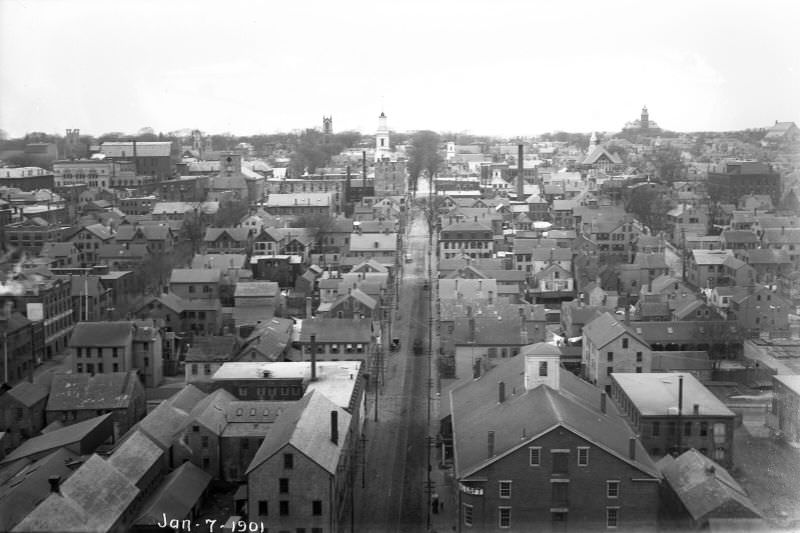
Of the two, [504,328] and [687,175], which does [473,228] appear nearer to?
[504,328]

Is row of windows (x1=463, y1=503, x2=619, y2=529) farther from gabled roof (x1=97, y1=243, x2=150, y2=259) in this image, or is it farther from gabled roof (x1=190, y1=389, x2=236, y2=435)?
gabled roof (x1=97, y1=243, x2=150, y2=259)

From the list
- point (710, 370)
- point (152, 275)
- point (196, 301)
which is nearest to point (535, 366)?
point (710, 370)

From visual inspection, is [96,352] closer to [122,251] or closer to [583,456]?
[122,251]

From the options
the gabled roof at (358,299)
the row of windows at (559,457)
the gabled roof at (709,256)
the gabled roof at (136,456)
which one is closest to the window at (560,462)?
the row of windows at (559,457)

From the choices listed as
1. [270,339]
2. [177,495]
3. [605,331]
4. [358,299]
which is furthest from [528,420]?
[358,299]

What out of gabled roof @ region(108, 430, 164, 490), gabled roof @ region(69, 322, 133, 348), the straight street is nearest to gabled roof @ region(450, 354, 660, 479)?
the straight street

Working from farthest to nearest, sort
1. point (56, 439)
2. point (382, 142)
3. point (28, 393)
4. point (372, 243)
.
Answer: point (382, 142)
point (372, 243)
point (28, 393)
point (56, 439)
